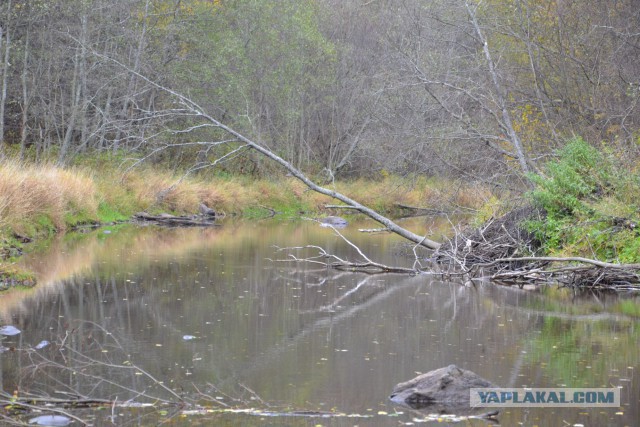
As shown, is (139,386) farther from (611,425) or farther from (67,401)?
(611,425)

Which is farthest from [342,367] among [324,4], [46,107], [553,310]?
[324,4]

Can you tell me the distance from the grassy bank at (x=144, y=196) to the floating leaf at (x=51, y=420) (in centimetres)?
728

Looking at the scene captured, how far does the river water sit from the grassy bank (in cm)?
252

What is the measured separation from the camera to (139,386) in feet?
24.8

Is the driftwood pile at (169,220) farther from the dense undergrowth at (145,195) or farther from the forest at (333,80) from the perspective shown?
the forest at (333,80)

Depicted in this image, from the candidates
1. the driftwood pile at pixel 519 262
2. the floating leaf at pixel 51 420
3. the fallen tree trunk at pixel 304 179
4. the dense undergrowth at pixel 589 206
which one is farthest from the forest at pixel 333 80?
the floating leaf at pixel 51 420

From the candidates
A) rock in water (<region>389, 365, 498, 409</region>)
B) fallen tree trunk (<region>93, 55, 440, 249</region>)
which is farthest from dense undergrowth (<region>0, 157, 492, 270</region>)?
rock in water (<region>389, 365, 498, 409</region>)

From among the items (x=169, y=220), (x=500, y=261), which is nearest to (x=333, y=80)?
(x=169, y=220)

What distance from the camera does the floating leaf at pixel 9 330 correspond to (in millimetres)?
9414

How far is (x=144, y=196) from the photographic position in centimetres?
2859

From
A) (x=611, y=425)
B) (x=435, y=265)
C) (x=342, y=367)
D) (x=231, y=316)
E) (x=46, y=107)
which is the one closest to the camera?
(x=611, y=425)

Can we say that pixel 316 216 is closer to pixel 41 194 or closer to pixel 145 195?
pixel 145 195

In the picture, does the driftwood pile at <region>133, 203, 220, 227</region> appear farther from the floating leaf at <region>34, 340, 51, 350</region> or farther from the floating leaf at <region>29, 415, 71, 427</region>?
the floating leaf at <region>29, 415, 71, 427</region>

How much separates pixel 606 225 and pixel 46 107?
22483 millimetres
